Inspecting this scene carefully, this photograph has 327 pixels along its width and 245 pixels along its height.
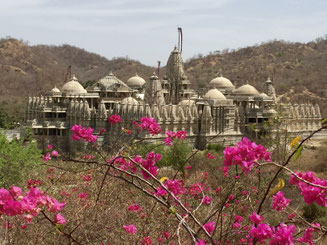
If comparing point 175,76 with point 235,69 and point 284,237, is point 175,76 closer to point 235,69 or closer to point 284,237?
point 284,237

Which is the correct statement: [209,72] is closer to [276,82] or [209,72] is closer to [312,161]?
[276,82]

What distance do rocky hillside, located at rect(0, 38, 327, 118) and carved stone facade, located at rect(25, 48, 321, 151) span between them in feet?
81.6

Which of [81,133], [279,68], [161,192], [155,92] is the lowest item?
[161,192]

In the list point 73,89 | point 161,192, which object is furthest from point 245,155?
point 73,89

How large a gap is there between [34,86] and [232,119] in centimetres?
6256

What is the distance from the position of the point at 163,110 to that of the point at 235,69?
6796 cm

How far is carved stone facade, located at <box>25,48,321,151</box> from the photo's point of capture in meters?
32.0

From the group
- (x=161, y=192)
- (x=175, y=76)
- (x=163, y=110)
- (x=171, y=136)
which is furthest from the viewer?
(x=175, y=76)

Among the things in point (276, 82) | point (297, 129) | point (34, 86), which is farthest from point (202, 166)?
point (34, 86)

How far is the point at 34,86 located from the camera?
288 feet

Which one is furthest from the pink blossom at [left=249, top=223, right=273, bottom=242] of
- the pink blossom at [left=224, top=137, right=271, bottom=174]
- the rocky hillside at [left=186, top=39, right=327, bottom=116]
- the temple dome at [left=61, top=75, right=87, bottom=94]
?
the rocky hillside at [left=186, top=39, right=327, bottom=116]

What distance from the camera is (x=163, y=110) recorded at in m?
31.7

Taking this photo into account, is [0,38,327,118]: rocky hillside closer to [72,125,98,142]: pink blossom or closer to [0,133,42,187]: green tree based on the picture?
[0,133,42,187]: green tree

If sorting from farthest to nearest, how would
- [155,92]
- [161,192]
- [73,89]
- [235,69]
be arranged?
1. [235,69]
2. [73,89]
3. [155,92]
4. [161,192]
